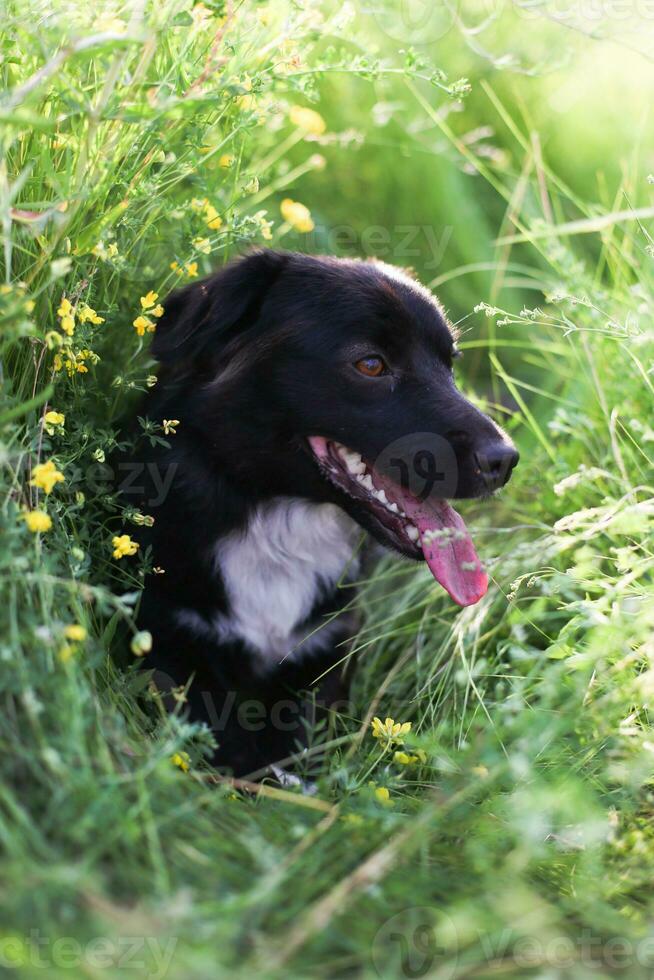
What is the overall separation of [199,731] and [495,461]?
955mm

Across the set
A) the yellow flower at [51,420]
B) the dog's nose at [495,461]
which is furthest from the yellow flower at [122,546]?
the dog's nose at [495,461]

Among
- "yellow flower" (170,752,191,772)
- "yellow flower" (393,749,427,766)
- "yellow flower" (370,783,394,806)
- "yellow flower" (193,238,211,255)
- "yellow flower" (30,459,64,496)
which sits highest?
"yellow flower" (193,238,211,255)

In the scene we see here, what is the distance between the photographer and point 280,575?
2693mm

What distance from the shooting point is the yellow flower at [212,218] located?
264 cm

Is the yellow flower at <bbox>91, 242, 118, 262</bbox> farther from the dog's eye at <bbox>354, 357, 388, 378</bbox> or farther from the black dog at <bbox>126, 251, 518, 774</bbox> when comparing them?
the dog's eye at <bbox>354, 357, 388, 378</bbox>

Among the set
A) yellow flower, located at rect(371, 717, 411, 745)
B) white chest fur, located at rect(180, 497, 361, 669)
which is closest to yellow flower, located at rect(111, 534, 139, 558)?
white chest fur, located at rect(180, 497, 361, 669)

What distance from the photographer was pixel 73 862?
1.44 meters

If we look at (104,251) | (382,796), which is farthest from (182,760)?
(104,251)

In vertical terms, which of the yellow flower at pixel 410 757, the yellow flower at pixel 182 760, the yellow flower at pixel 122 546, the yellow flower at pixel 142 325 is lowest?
the yellow flower at pixel 410 757

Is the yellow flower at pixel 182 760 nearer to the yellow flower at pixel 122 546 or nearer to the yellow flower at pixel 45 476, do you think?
the yellow flower at pixel 122 546

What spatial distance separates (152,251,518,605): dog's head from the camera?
97.6 inches

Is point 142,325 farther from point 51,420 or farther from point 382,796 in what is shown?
point 382,796

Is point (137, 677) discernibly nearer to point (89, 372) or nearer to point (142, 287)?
point (89, 372)

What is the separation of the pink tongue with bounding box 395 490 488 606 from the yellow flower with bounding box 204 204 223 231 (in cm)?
85
